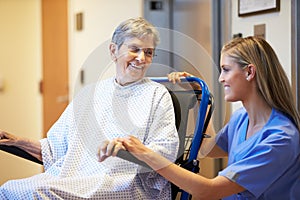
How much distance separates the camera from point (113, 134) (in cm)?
173

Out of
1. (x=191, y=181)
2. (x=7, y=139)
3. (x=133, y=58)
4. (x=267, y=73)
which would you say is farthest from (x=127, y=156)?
(x=7, y=139)

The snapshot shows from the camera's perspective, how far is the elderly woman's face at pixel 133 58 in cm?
169

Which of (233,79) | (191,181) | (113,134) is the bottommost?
(191,181)

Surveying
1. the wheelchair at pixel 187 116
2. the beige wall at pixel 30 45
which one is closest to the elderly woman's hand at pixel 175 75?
the wheelchair at pixel 187 116

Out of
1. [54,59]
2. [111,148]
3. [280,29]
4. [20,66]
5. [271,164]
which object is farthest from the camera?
[54,59]

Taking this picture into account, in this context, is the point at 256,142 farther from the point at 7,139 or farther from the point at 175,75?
the point at 7,139

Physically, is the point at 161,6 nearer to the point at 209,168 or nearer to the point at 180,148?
the point at 209,168

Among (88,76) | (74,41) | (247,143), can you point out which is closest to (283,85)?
(247,143)

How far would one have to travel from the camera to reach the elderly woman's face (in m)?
1.69

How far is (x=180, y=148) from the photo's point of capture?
5.62ft

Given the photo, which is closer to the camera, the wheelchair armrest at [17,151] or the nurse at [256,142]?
the nurse at [256,142]

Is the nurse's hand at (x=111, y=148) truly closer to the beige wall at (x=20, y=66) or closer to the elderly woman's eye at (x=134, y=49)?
the elderly woman's eye at (x=134, y=49)

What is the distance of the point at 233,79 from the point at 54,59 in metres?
2.50

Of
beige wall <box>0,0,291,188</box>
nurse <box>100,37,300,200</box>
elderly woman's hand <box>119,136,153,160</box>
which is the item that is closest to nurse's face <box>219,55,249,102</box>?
nurse <box>100,37,300,200</box>
